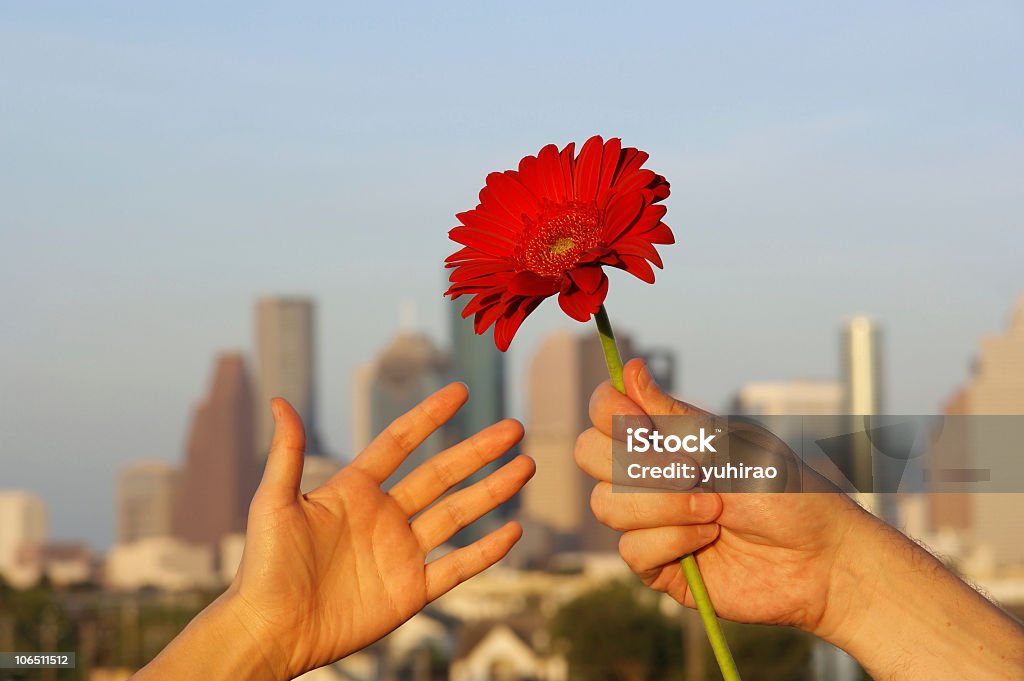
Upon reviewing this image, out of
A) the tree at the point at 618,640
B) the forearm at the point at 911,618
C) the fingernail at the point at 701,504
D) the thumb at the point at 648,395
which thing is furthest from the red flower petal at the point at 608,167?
the tree at the point at 618,640

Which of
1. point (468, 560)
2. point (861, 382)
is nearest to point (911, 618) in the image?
point (468, 560)

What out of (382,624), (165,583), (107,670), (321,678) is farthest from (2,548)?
(382,624)

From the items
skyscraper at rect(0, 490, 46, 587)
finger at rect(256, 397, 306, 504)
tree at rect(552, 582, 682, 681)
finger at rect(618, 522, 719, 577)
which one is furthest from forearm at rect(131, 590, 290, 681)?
skyscraper at rect(0, 490, 46, 587)

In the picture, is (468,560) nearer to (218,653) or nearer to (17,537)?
(218,653)

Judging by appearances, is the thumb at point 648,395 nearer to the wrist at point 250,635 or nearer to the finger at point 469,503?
the finger at point 469,503

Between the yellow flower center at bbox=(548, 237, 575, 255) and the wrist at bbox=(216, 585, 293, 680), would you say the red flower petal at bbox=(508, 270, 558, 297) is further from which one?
the wrist at bbox=(216, 585, 293, 680)

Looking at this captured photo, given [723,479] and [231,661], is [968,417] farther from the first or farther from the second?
[231,661]

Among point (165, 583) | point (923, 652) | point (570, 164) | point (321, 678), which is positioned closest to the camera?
point (570, 164)
